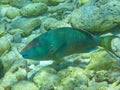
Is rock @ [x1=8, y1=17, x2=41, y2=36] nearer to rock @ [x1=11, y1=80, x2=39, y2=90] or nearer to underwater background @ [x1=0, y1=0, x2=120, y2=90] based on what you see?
underwater background @ [x1=0, y1=0, x2=120, y2=90]

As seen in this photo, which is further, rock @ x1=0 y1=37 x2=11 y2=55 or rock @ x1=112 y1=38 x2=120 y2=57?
rock @ x1=0 y1=37 x2=11 y2=55

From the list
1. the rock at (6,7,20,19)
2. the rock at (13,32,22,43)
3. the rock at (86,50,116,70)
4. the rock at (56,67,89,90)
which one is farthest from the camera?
the rock at (6,7,20,19)

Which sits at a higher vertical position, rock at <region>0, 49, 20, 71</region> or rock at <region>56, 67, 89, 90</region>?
rock at <region>56, 67, 89, 90</region>

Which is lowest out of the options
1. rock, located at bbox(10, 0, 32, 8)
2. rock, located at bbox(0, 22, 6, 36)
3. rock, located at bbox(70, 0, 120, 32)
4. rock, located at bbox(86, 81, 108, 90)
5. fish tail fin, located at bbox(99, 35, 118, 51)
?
rock, located at bbox(0, 22, 6, 36)

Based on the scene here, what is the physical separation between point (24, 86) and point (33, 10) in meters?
2.14

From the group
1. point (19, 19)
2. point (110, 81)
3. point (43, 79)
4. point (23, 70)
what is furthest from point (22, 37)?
point (110, 81)

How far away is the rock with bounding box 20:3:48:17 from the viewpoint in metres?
4.57

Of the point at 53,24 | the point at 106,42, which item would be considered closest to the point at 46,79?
the point at 106,42

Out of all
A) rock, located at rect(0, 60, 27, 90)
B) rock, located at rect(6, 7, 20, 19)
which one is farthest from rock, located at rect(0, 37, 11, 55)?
rock, located at rect(6, 7, 20, 19)

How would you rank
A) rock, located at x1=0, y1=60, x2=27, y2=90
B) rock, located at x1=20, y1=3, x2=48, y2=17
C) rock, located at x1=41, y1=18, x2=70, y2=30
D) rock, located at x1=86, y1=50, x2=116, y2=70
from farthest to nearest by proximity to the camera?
rock, located at x1=20, y1=3, x2=48, y2=17 < rock, located at x1=41, y1=18, x2=70, y2=30 < rock, located at x1=0, y1=60, x2=27, y2=90 < rock, located at x1=86, y1=50, x2=116, y2=70

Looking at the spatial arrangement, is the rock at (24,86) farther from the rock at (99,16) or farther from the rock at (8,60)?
the rock at (99,16)

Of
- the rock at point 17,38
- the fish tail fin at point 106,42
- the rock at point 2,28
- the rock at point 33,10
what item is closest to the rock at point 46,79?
the fish tail fin at point 106,42

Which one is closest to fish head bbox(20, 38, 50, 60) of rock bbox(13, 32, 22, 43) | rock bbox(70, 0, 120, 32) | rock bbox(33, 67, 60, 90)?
rock bbox(33, 67, 60, 90)

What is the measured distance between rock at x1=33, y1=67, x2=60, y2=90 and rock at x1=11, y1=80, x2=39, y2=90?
0.16 ft
